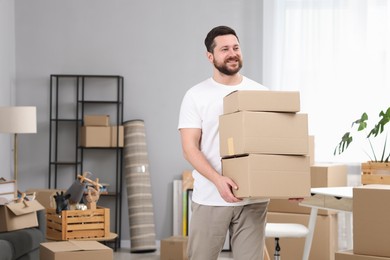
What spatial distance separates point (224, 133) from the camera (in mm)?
3014

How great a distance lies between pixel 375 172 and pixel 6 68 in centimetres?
359

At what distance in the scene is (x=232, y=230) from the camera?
315cm

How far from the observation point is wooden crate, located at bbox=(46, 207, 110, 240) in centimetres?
506

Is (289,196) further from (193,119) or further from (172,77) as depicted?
(172,77)

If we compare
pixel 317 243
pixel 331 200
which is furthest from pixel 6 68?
pixel 331 200

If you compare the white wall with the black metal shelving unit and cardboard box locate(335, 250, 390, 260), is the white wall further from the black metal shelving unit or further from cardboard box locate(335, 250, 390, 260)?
cardboard box locate(335, 250, 390, 260)

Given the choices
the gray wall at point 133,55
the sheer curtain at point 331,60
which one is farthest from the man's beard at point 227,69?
the gray wall at point 133,55

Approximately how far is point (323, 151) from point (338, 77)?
68cm

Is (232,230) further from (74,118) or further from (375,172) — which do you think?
(74,118)

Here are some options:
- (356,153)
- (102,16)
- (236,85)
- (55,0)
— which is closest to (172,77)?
(102,16)

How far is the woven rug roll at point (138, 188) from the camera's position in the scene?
282 inches

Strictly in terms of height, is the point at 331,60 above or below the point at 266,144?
above

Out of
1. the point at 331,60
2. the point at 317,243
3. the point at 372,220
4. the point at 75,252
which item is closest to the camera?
the point at 372,220

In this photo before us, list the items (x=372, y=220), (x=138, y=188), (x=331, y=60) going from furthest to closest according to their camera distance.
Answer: (x=138, y=188)
(x=331, y=60)
(x=372, y=220)
